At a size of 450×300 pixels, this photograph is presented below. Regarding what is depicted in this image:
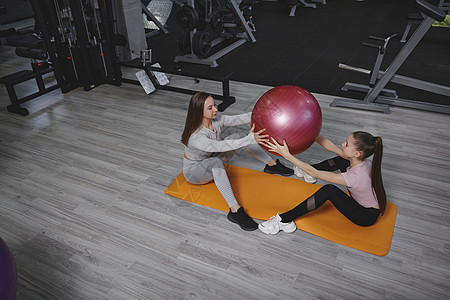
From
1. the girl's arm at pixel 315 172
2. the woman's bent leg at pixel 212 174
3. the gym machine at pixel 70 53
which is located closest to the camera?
the girl's arm at pixel 315 172

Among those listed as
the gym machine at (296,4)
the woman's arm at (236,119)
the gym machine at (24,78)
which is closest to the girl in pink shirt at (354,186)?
the woman's arm at (236,119)

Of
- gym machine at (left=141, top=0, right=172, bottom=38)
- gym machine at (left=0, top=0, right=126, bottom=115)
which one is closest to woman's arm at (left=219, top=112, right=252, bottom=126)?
gym machine at (left=0, top=0, right=126, bottom=115)

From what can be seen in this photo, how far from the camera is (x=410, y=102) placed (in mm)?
3094

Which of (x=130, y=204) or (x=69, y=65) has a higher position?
(x=69, y=65)

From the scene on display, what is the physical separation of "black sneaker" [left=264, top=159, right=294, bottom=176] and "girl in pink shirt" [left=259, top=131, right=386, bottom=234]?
1.61 ft

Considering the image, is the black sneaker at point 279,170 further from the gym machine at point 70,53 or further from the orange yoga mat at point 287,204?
the gym machine at point 70,53

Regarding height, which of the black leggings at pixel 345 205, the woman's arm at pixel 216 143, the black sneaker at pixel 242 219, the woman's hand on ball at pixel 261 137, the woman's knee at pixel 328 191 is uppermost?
the woman's hand on ball at pixel 261 137

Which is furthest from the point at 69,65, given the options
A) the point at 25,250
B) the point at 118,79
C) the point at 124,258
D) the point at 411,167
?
the point at 411,167

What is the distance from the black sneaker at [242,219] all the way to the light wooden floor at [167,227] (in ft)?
0.14

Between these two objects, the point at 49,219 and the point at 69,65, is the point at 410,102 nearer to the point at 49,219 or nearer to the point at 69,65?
the point at 49,219

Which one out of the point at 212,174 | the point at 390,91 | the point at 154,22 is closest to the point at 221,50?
the point at 154,22

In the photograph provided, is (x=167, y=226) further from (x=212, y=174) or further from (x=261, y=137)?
(x=261, y=137)

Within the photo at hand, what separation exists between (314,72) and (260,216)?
238 centimetres

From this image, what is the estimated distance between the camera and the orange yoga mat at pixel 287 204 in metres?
1.85
